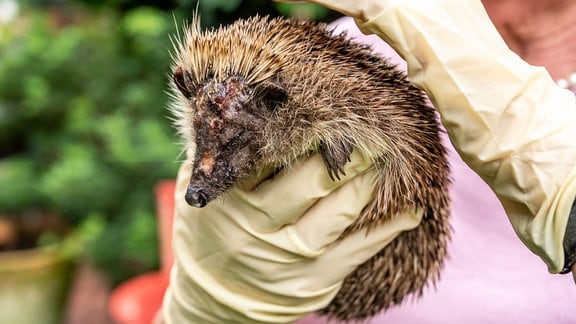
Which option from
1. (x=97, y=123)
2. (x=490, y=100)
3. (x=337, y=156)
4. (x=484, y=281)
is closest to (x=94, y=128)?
(x=97, y=123)

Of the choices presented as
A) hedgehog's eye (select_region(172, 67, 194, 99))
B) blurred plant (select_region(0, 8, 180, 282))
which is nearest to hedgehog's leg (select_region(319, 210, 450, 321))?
hedgehog's eye (select_region(172, 67, 194, 99))

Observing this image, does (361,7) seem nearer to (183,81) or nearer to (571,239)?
(183,81)

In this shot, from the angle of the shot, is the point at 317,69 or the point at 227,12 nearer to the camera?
the point at 317,69

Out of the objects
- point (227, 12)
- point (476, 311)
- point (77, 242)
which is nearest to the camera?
point (476, 311)

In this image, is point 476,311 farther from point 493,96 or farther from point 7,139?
point 7,139

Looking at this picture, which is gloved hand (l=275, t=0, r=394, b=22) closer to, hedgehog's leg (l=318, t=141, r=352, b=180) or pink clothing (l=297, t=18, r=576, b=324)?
hedgehog's leg (l=318, t=141, r=352, b=180)

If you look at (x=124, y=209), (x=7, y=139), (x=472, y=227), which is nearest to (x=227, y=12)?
(x=472, y=227)
